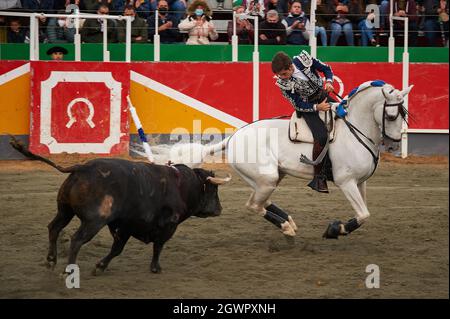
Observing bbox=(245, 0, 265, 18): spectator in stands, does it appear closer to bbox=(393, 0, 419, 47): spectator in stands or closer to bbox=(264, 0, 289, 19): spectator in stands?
bbox=(264, 0, 289, 19): spectator in stands

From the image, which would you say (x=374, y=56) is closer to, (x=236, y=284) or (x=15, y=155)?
(x=15, y=155)

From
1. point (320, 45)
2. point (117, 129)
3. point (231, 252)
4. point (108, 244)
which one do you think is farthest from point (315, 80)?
point (320, 45)

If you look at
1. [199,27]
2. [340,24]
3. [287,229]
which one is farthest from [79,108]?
[287,229]

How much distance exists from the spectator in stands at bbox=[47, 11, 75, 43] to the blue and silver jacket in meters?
6.91

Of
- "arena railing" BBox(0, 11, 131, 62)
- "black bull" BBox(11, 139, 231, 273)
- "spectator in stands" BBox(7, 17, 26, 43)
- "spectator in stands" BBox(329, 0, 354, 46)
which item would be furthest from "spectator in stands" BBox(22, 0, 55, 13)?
"black bull" BBox(11, 139, 231, 273)

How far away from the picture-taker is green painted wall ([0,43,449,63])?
48.2 feet

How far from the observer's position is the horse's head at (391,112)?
8.41m

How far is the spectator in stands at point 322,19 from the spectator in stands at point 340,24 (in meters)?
0.11

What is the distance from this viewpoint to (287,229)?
27.7 feet

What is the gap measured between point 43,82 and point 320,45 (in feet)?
15.4

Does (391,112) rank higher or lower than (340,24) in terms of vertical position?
lower

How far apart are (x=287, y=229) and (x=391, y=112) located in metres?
1.43

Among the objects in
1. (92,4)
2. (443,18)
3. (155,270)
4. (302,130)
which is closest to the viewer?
(155,270)

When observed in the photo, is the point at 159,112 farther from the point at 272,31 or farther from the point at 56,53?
the point at 272,31
